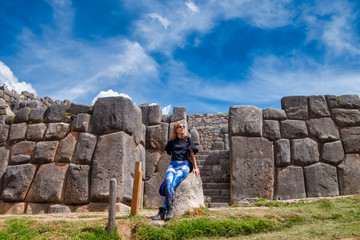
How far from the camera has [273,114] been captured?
345 inches

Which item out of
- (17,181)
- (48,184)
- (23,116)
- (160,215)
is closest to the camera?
(160,215)

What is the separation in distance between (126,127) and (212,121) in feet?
32.5

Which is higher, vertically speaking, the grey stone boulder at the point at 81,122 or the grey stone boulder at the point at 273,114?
the grey stone boulder at the point at 273,114

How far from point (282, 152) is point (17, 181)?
6.42 m

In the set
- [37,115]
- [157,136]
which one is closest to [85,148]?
[37,115]

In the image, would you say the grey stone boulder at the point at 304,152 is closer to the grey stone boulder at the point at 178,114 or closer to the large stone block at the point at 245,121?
the large stone block at the point at 245,121

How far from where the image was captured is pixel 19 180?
7.79 meters

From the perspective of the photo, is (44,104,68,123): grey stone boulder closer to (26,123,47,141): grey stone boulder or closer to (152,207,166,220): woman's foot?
(26,123,47,141): grey stone boulder

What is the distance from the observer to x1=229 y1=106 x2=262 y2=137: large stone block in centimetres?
849

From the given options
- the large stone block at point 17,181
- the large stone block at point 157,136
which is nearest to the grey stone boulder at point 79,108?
the large stone block at point 17,181

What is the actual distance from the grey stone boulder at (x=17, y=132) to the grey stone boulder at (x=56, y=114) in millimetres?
641

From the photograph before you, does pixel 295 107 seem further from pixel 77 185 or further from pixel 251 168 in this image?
pixel 77 185

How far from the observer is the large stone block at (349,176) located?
8.12m

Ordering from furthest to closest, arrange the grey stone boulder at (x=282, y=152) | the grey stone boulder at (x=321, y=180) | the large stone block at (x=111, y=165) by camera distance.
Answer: the grey stone boulder at (x=282, y=152)
the grey stone boulder at (x=321, y=180)
the large stone block at (x=111, y=165)
